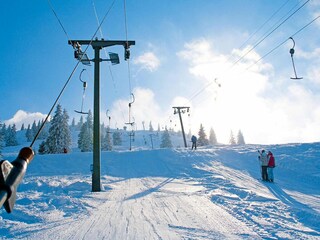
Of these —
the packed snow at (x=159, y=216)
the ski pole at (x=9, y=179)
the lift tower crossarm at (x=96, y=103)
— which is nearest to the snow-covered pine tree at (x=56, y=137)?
the packed snow at (x=159, y=216)

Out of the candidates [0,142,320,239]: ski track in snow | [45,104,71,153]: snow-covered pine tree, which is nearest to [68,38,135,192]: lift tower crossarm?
[0,142,320,239]: ski track in snow

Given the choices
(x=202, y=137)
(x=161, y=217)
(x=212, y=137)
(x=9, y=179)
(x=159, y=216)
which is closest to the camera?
(x=9, y=179)

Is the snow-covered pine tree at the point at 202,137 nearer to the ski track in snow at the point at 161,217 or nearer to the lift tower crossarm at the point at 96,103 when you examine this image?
the ski track in snow at the point at 161,217

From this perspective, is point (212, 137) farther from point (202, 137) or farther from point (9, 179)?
point (9, 179)

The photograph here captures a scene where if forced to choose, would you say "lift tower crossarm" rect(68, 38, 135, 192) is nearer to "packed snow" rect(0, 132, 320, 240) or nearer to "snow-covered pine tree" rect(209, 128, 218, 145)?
"packed snow" rect(0, 132, 320, 240)

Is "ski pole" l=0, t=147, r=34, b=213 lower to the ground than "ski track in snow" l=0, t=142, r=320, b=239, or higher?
higher

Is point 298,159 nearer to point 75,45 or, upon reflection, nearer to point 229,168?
point 229,168

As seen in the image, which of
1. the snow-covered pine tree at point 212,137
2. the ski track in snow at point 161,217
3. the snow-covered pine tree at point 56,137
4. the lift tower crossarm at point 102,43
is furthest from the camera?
the snow-covered pine tree at point 212,137

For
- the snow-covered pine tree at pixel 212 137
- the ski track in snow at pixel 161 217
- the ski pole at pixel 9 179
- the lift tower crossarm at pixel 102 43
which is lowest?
the ski track in snow at pixel 161 217

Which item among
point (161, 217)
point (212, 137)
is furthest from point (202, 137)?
point (161, 217)

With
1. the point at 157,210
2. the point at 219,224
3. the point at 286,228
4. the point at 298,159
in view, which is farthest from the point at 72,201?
the point at 298,159

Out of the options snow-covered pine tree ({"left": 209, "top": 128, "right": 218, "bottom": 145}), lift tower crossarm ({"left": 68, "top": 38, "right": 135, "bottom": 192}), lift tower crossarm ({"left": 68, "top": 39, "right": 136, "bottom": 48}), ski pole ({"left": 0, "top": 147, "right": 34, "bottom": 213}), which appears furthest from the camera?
snow-covered pine tree ({"left": 209, "top": 128, "right": 218, "bottom": 145})

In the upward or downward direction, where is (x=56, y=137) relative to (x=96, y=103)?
upward

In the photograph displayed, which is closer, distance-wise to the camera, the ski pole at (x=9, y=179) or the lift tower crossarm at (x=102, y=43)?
the ski pole at (x=9, y=179)
